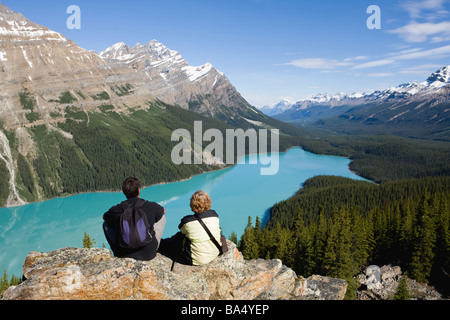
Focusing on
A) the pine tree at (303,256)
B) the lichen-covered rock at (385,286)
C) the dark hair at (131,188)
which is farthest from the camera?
the pine tree at (303,256)

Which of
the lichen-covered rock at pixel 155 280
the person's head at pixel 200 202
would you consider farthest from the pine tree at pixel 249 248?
the person's head at pixel 200 202

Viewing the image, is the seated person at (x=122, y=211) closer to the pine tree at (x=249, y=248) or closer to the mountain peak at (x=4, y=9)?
the pine tree at (x=249, y=248)

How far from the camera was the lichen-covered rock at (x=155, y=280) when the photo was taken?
7387mm

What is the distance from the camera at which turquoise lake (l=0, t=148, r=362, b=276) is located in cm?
6944

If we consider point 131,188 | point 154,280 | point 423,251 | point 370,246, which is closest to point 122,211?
point 131,188

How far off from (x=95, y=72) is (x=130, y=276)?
21104 centimetres

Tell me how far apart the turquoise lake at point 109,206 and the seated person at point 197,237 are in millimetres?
60831

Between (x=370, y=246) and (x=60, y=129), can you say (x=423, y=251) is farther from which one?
(x=60, y=129)

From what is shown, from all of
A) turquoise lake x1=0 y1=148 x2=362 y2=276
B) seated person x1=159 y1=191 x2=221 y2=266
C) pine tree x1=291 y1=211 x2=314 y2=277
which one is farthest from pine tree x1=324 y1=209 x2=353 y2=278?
turquoise lake x1=0 y1=148 x2=362 y2=276

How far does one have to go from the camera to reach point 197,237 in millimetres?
8930

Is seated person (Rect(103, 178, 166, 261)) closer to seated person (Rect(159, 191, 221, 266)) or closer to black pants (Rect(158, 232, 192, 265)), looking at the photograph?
seated person (Rect(159, 191, 221, 266))

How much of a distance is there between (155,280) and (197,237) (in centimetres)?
171
